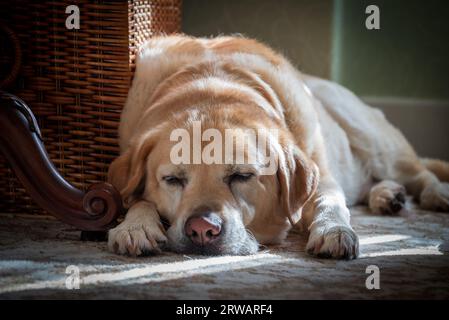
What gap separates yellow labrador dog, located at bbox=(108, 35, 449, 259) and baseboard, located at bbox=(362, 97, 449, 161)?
0.87 meters

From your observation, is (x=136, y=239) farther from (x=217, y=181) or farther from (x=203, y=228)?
(x=217, y=181)

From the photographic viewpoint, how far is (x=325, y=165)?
2.83 m

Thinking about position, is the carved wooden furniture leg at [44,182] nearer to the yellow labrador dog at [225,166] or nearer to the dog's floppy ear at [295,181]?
the yellow labrador dog at [225,166]

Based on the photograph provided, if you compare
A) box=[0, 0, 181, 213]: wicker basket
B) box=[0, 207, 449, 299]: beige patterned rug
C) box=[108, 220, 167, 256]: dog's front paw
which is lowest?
box=[0, 207, 449, 299]: beige patterned rug

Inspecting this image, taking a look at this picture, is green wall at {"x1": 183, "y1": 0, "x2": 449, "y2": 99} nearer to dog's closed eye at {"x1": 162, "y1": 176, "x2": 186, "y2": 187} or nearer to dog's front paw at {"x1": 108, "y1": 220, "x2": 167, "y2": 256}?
dog's closed eye at {"x1": 162, "y1": 176, "x2": 186, "y2": 187}

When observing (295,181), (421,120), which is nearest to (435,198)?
(421,120)

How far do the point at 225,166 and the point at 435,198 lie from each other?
1.39m

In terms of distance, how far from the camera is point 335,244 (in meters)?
2.19

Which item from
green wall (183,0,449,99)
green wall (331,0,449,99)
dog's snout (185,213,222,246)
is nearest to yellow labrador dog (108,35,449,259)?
dog's snout (185,213,222,246)

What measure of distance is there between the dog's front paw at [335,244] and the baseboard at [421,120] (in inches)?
77.7

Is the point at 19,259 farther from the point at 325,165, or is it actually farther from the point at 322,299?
the point at 325,165

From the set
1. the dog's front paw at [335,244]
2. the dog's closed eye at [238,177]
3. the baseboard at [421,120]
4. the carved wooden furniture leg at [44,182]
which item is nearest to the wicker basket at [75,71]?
the carved wooden furniture leg at [44,182]

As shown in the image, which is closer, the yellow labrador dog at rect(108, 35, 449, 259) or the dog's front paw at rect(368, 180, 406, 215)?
the yellow labrador dog at rect(108, 35, 449, 259)

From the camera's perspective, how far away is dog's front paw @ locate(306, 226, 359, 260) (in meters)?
2.17
